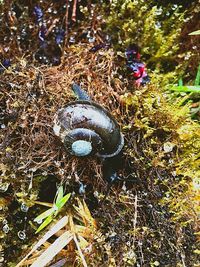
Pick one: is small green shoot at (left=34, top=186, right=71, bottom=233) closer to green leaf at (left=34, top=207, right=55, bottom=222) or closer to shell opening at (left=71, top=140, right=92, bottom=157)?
green leaf at (left=34, top=207, right=55, bottom=222)

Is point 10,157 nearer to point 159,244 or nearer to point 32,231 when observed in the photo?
point 32,231

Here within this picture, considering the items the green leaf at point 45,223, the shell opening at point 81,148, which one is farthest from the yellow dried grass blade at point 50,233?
the shell opening at point 81,148

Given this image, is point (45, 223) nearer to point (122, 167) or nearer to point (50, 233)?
point (50, 233)

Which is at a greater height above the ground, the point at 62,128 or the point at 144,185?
the point at 62,128

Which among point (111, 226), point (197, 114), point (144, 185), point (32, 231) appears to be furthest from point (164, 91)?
point (32, 231)

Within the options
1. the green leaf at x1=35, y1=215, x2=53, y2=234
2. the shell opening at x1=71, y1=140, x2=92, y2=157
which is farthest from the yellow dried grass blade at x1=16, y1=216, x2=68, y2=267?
the shell opening at x1=71, y1=140, x2=92, y2=157

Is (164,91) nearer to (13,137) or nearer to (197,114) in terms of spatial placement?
(197,114)

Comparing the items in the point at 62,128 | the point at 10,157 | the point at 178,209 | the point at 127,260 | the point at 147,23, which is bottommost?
the point at 127,260

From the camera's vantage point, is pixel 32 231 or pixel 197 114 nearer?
pixel 32 231
